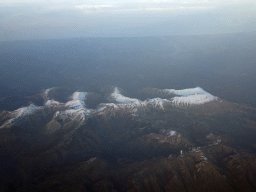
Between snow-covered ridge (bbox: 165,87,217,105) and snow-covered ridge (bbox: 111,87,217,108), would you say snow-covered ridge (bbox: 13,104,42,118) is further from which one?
snow-covered ridge (bbox: 165,87,217,105)

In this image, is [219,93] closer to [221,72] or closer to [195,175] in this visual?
[221,72]

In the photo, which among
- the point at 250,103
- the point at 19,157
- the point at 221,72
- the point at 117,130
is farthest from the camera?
Answer: the point at 221,72

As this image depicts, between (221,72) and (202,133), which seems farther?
(221,72)

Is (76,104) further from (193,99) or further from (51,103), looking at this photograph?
(193,99)

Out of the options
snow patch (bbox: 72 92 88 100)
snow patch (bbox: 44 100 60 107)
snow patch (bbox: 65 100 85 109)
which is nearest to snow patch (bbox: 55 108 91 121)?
snow patch (bbox: 65 100 85 109)

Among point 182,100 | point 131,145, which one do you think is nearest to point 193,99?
point 182,100

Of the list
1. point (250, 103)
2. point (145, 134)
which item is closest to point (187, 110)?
point (145, 134)

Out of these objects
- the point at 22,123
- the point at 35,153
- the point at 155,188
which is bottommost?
the point at 155,188

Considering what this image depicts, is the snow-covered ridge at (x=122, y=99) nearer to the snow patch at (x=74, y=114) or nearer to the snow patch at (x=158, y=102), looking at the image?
the snow patch at (x=158, y=102)
